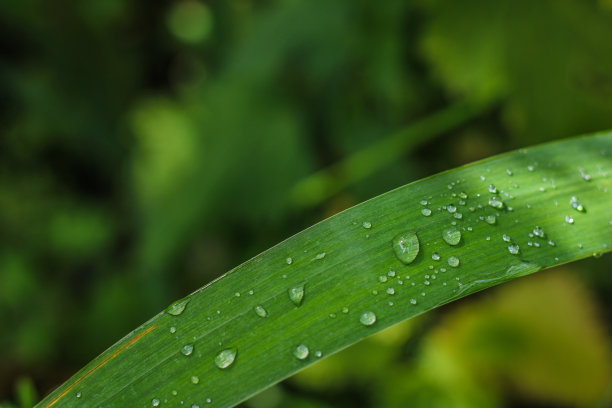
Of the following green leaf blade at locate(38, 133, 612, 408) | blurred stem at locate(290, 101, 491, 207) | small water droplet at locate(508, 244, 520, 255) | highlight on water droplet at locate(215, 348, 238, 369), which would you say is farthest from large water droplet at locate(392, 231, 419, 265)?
blurred stem at locate(290, 101, 491, 207)

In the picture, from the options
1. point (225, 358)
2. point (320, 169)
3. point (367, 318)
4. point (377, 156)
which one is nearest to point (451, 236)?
point (367, 318)

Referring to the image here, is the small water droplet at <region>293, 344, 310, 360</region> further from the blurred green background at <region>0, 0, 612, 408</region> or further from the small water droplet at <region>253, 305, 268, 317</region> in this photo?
the blurred green background at <region>0, 0, 612, 408</region>

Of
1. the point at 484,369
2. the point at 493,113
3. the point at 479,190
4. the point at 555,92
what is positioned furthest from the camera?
the point at 493,113

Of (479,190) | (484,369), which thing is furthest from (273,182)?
(479,190)

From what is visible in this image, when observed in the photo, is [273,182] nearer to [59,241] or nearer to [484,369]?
[484,369]

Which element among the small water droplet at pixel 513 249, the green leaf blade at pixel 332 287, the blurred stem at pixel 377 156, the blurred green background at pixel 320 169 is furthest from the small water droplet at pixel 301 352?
the blurred stem at pixel 377 156

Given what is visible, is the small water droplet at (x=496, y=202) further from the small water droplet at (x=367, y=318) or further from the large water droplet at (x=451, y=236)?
the small water droplet at (x=367, y=318)

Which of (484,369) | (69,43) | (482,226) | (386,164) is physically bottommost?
(484,369)
